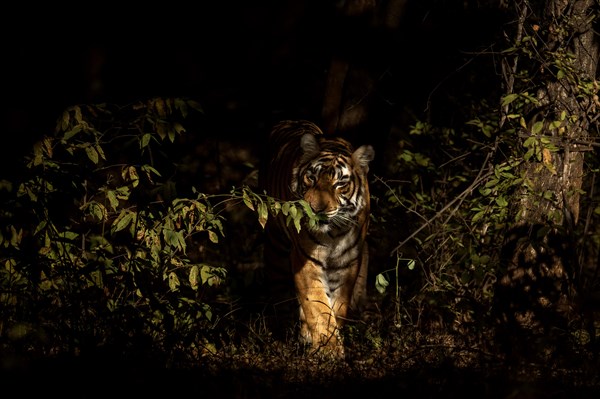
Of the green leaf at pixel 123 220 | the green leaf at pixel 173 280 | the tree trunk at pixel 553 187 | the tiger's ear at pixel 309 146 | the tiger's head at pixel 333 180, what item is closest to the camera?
the green leaf at pixel 123 220

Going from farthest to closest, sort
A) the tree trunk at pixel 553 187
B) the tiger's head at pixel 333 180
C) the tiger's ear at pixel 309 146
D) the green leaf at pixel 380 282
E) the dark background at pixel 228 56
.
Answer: the tiger's ear at pixel 309 146 → the tiger's head at pixel 333 180 → the dark background at pixel 228 56 → the tree trunk at pixel 553 187 → the green leaf at pixel 380 282

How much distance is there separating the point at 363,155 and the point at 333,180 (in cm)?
33

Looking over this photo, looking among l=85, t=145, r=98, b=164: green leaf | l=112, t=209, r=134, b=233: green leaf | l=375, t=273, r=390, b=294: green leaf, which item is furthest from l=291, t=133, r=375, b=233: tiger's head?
l=85, t=145, r=98, b=164: green leaf

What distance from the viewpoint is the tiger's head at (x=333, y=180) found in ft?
21.1

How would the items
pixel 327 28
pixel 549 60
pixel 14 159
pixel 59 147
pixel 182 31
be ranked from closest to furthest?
1. pixel 14 159
2. pixel 59 147
3. pixel 549 60
4. pixel 182 31
5. pixel 327 28

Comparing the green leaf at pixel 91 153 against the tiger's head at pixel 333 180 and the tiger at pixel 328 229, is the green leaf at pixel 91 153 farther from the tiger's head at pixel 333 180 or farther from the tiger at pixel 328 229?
the tiger's head at pixel 333 180

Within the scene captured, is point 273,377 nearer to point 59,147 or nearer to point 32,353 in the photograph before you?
point 32,353

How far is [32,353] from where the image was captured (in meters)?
4.19

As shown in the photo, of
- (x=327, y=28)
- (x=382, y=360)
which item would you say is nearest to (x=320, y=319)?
(x=382, y=360)

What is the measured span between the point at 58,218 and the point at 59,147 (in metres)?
0.48

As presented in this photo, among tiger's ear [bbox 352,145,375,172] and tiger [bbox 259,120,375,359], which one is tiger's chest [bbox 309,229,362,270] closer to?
tiger [bbox 259,120,375,359]

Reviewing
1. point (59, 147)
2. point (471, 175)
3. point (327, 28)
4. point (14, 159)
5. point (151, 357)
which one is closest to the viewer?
point (151, 357)

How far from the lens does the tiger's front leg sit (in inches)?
238

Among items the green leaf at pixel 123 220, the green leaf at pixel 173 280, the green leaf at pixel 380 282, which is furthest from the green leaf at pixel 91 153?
the green leaf at pixel 380 282
